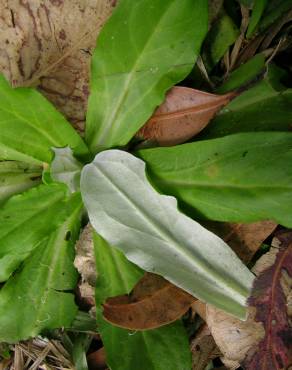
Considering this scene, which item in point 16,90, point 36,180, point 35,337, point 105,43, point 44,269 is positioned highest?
point 105,43

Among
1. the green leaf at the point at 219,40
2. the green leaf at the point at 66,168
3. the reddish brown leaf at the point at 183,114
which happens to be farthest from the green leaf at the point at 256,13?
the green leaf at the point at 66,168

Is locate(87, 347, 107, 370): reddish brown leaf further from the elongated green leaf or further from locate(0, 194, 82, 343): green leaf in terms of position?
the elongated green leaf

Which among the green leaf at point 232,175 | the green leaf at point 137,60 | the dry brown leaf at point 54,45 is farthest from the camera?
the dry brown leaf at point 54,45

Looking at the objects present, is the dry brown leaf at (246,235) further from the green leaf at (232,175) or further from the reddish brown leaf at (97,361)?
the reddish brown leaf at (97,361)

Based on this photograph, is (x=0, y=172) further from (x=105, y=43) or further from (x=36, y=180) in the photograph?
(x=105, y=43)

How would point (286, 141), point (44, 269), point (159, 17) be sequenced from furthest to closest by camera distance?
point (44, 269)
point (159, 17)
point (286, 141)

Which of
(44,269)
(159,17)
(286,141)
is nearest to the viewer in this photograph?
(286,141)

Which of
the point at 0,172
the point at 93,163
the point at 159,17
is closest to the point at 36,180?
the point at 0,172
